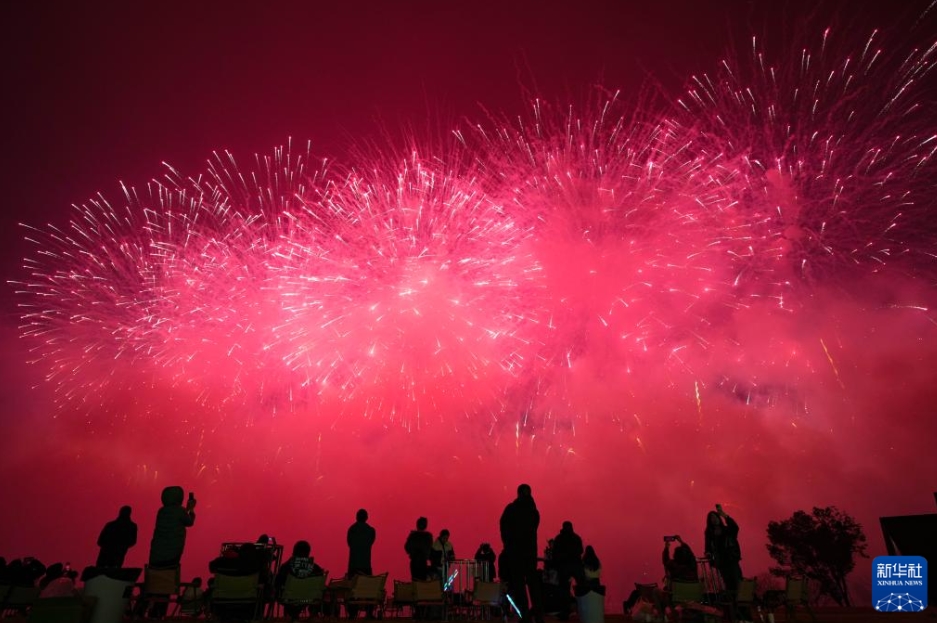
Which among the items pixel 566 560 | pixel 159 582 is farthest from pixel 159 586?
pixel 566 560

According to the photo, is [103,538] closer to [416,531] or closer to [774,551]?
[416,531]

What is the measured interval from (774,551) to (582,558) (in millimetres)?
23308

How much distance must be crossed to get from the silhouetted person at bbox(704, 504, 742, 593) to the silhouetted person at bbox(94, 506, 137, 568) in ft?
29.8

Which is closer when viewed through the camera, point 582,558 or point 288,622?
point 288,622

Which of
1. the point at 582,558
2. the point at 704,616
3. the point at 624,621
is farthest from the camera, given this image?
the point at 582,558

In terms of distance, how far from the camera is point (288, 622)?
855cm

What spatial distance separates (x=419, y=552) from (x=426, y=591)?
2.06 meters

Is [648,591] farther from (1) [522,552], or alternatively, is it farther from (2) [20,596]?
(2) [20,596]

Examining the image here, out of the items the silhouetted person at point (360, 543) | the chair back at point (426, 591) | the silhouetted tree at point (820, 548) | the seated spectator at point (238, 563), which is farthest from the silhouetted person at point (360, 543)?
the silhouetted tree at point (820, 548)

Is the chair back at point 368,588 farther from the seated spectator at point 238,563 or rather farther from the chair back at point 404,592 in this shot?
the seated spectator at point 238,563

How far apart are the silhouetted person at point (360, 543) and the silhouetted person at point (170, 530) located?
2607mm

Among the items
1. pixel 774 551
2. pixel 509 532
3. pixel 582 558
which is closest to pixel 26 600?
pixel 509 532

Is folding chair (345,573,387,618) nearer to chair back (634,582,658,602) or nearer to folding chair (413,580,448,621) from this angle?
folding chair (413,580,448,621)

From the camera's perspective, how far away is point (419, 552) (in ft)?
34.9
